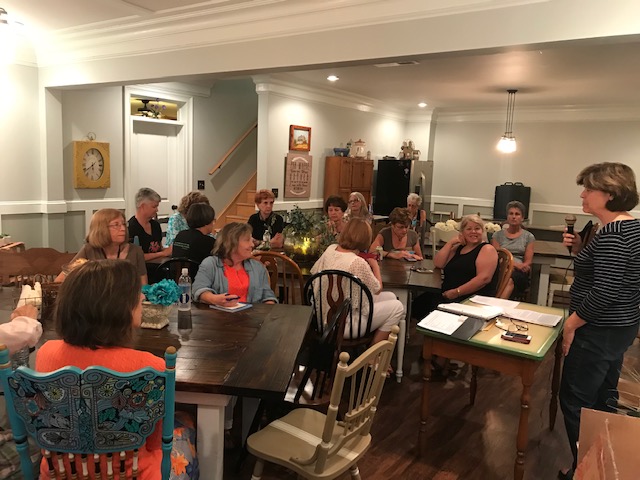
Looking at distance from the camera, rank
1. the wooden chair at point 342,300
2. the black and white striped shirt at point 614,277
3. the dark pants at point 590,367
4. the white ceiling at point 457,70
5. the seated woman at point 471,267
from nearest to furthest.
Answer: the black and white striped shirt at point 614,277 → the dark pants at point 590,367 → the wooden chair at point 342,300 → the seated woman at point 471,267 → the white ceiling at point 457,70

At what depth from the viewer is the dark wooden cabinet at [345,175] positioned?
7.44m

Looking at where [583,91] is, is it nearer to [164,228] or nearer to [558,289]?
[558,289]

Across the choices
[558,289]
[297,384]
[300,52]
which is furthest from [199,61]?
[558,289]

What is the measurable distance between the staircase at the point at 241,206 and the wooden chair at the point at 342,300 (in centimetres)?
429

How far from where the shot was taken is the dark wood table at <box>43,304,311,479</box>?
1694 millimetres

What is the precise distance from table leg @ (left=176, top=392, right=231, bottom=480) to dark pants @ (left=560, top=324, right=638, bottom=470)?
60.4 inches

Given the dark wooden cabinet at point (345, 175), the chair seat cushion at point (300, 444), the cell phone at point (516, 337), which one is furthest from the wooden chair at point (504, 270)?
the dark wooden cabinet at point (345, 175)

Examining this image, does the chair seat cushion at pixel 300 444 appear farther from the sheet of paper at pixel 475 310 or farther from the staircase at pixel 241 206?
the staircase at pixel 241 206

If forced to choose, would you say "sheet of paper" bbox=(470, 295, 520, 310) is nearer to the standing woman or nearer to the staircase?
the standing woman

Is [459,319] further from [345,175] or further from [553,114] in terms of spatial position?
[553,114]

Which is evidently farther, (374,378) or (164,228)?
(164,228)

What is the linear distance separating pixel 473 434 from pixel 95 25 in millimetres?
4495

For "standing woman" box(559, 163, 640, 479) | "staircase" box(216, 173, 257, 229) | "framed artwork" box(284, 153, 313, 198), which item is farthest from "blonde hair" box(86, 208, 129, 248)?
"staircase" box(216, 173, 257, 229)

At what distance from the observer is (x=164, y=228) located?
670cm
